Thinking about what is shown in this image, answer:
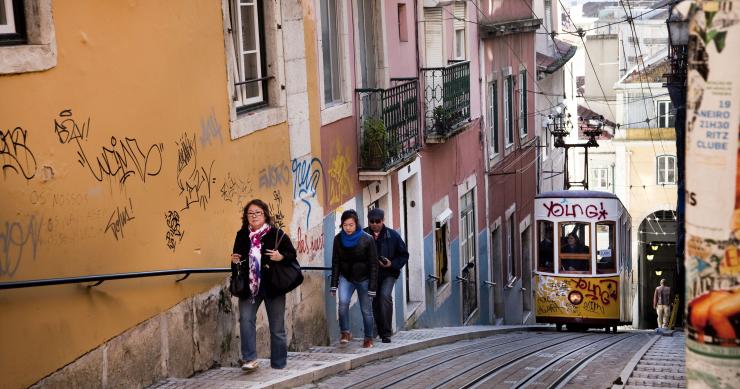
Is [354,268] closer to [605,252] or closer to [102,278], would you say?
[102,278]

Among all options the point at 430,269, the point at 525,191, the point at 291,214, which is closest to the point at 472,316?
the point at 430,269

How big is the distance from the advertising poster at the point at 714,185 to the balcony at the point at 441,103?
14.3 meters

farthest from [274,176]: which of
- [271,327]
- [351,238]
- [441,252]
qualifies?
[441,252]

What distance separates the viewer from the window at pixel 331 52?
47.0 ft

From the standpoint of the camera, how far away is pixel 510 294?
2716 cm

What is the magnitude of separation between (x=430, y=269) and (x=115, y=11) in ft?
38.7

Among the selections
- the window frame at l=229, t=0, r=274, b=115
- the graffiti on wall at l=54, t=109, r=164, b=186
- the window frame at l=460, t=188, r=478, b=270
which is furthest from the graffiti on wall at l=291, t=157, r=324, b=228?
the window frame at l=460, t=188, r=478, b=270

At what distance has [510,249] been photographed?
27750mm

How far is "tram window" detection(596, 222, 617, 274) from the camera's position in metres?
22.0

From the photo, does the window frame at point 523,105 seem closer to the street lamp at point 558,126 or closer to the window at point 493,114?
the street lamp at point 558,126

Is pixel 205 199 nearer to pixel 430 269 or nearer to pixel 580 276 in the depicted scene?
pixel 430 269

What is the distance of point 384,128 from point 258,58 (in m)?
3.82

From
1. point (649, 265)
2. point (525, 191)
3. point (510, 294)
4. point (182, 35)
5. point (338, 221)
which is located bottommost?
point (649, 265)

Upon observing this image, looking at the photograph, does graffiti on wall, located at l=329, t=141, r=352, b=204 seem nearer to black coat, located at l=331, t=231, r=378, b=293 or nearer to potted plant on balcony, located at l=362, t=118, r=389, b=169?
potted plant on balcony, located at l=362, t=118, r=389, b=169
